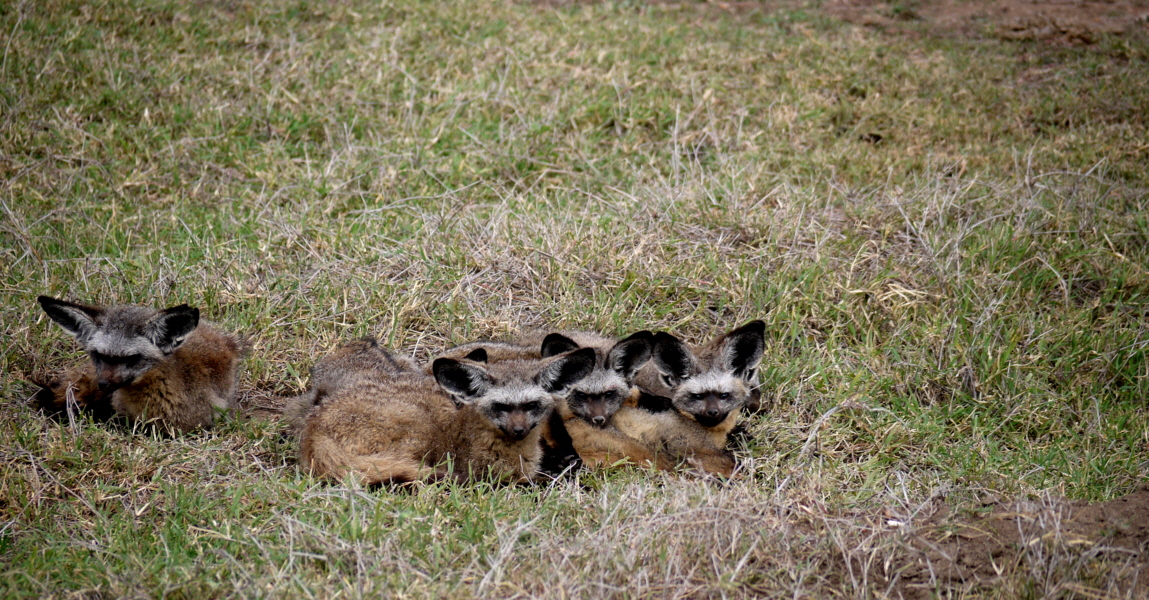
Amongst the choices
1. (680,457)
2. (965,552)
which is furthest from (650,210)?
(965,552)

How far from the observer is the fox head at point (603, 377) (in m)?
4.82

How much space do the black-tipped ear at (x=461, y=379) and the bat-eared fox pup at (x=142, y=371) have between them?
125 centimetres

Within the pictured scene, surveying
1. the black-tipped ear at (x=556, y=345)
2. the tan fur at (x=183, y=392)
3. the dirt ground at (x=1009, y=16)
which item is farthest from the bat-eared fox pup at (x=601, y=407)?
the dirt ground at (x=1009, y=16)

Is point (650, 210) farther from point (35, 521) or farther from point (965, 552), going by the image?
point (35, 521)

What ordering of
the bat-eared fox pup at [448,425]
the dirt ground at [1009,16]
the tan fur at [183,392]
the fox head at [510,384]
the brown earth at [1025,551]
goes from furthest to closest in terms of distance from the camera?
1. the dirt ground at [1009,16]
2. the tan fur at [183,392]
3. the fox head at [510,384]
4. the bat-eared fox pup at [448,425]
5. the brown earth at [1025,551]

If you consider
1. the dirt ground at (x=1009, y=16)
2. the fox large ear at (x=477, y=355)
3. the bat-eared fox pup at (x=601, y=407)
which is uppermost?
the dirt ground at (x=1009, y=16)

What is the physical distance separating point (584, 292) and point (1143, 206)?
13.4 ft

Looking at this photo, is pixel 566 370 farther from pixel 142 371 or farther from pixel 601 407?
pixel 142 371

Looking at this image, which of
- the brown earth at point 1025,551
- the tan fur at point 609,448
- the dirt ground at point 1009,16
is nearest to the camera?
the brown earth at point 1025,551

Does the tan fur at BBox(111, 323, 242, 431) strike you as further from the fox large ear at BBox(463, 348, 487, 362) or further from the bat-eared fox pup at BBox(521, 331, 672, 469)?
the bat-eared fox pup at BBox(521, 331, 672, 469)

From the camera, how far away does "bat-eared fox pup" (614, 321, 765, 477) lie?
15.8 feet

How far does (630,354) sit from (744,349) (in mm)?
600

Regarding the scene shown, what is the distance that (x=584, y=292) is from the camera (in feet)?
19.5

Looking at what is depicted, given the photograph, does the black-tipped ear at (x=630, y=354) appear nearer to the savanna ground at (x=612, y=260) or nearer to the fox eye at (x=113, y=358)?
the savanna ground at (x=612, y=260)
